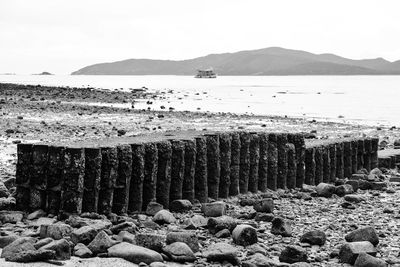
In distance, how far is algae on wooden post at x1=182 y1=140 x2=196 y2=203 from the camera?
10852 millimetres

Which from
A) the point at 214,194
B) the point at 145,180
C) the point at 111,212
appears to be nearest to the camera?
the point at 111,212

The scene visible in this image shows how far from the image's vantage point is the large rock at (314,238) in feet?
28.2

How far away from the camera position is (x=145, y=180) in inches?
403

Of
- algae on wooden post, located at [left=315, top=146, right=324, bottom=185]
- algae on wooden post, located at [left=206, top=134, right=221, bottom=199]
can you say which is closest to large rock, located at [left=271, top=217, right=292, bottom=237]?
algae on wooden post, located at [left=206, top=134, right=221, bottom=199]

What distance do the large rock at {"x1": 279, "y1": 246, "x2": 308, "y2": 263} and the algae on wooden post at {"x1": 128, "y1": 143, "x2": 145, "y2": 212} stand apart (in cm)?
313

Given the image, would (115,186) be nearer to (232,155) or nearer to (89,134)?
(232,155)

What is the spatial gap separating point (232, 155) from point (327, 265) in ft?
15.4

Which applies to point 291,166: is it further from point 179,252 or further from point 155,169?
point 179,252

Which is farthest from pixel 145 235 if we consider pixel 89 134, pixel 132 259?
pixel 89 134

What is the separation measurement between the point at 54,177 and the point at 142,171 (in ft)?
5.01

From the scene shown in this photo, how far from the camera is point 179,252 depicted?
24.7 feet

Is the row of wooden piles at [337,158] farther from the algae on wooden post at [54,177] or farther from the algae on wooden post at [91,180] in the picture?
the algae on wooden post at [54,177]

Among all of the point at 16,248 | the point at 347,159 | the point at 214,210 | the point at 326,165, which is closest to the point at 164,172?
the point at 214,210

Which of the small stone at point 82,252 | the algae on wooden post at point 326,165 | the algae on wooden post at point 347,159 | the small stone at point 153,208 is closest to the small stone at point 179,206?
the small stone at point 153,208
